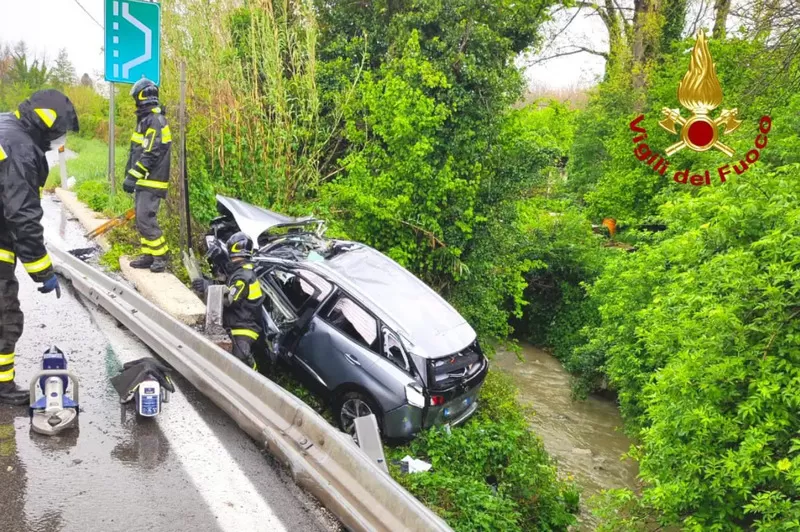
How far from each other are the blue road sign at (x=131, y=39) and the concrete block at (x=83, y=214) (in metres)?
2.24

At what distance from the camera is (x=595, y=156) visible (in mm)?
23797

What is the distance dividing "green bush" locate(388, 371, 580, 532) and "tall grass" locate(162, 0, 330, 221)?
4.88 metres

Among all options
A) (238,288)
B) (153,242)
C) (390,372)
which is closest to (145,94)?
(153,242)

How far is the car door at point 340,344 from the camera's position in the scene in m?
6.12

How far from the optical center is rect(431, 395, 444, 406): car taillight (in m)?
6.04

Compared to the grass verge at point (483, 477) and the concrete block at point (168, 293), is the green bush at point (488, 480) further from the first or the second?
the concrete block at point (168, 293)

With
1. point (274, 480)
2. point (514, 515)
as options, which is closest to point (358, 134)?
point (514, 515)

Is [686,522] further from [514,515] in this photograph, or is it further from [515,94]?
[515,94]

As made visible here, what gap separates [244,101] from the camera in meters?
9.59

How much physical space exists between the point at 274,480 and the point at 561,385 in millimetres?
13934

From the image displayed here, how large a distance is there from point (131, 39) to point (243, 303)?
14.4ft

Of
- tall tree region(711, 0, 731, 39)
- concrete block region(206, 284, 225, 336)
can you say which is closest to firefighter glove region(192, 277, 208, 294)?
concrete block region(206, 284, 225, 336)

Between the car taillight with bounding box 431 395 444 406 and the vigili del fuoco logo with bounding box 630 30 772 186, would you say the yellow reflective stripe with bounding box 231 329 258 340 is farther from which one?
the vigili del fuoco logo with bounding box 630 30 772 186

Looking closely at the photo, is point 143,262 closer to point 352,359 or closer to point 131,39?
point 352,359
